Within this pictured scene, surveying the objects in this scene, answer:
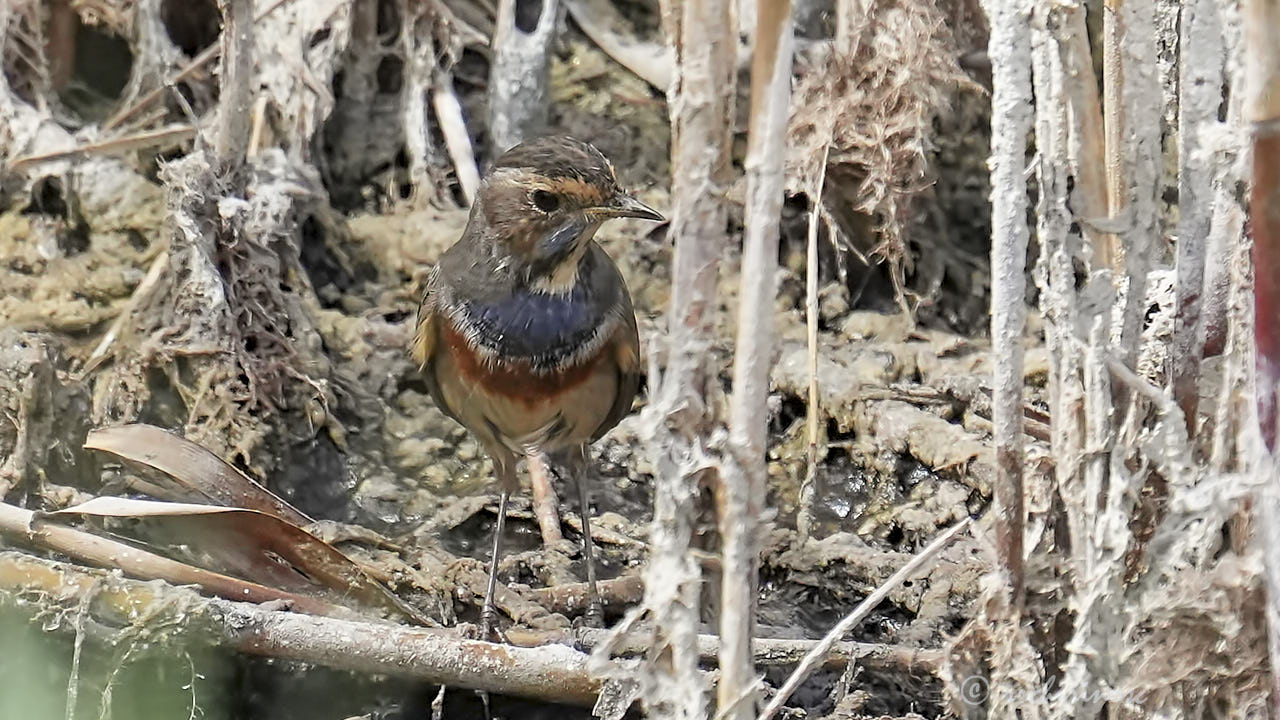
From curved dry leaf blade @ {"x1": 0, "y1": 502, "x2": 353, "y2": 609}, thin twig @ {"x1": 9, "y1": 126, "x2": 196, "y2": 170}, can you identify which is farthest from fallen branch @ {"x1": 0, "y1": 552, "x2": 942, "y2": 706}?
thin twig @ {"x1": 9, "y1": 126, "x2": 196, "y2": 170}

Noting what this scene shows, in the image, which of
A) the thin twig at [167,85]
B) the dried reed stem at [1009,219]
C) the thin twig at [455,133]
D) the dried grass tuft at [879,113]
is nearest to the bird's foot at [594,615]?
the dried reed stem at [1009,219]

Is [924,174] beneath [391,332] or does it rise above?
above

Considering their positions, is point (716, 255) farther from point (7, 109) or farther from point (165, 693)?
point (7, 109)

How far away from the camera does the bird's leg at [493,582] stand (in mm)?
4637

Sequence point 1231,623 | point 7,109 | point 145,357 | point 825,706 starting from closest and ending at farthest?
point 1231,623 < point 825,706 < point 145,357 < point 7,109

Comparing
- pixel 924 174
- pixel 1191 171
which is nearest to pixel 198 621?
pixel 1191 171

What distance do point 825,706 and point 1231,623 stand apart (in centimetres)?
128

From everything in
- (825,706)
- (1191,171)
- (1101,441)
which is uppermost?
(1191,171)

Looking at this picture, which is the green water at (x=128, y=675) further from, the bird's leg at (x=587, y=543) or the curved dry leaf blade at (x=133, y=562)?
the bird's leg at (x=587, y=543)

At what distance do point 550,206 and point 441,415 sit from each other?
1.61m

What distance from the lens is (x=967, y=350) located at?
605 cm

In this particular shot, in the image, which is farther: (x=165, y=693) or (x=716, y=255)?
(x=165, y=693)

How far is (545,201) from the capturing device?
475 cm

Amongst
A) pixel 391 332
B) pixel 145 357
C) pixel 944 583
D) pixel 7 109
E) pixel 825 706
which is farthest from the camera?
pixel 7 109
